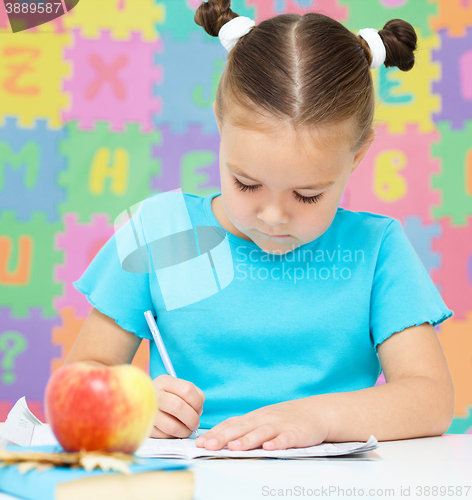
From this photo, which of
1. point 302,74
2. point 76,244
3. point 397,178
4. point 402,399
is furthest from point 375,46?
point 76,244

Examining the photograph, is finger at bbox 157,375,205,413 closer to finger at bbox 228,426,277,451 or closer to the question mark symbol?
finger at bbox 228,426,277,451

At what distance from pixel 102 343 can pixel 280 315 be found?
0.29 m

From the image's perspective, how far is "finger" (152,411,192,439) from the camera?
2.14 ft

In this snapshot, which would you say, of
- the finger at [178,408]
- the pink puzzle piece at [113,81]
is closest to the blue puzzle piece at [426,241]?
the pink puzzle piece at [113,81]

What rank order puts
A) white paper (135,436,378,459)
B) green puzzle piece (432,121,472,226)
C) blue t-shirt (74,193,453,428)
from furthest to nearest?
green puzzle piece (432,121,472,226)
blue t-shirt (74,193,453,428)
white paper (135,436,378,459)

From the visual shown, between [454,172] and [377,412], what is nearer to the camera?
[377,412]

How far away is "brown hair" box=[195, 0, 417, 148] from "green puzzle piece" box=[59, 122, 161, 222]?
0.96m

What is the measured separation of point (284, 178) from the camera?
2.31 ft

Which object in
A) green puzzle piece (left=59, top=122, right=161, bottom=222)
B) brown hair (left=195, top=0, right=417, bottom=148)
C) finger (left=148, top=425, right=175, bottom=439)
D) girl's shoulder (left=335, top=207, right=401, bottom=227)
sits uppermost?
brown hair (left=195, top=0, right=417, bottom=148)

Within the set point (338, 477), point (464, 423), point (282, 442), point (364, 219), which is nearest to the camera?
point (338, 477)

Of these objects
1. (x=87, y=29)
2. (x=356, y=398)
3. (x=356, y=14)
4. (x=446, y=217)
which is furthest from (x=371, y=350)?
(x=87, y=29)

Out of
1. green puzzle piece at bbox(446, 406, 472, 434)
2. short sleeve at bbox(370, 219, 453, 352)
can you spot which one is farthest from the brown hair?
green puzzle piece at bbox(446, 406, 472, 434)

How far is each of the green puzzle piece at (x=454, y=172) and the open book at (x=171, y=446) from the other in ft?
4.27

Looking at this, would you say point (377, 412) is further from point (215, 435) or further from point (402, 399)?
point (215, 435)
